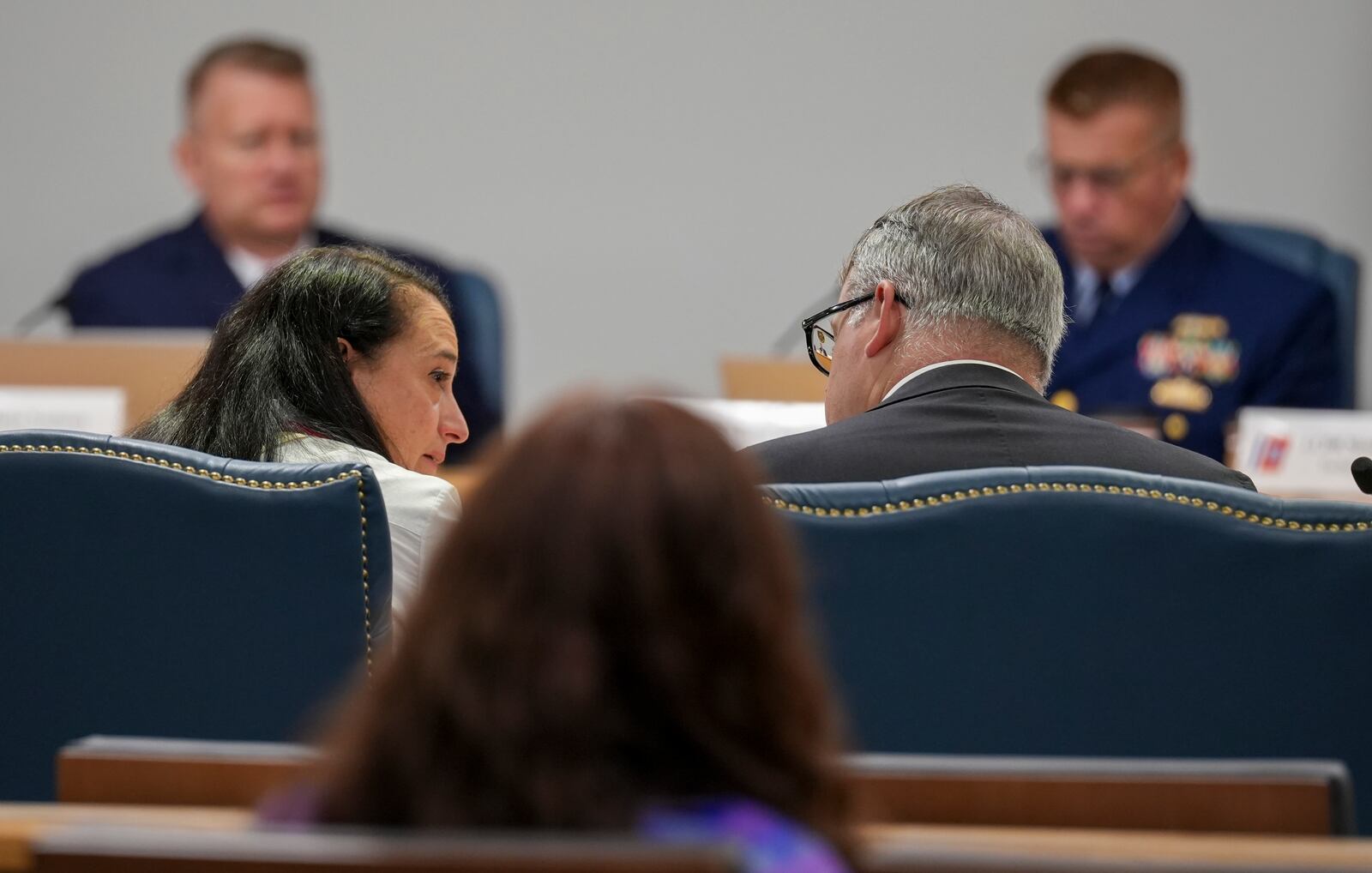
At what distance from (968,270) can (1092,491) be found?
2.64ft

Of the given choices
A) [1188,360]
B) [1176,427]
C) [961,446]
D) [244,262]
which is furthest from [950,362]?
[244,262]

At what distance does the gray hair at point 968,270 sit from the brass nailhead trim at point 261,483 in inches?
37.0

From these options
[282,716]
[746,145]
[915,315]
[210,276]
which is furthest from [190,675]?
[746,145]

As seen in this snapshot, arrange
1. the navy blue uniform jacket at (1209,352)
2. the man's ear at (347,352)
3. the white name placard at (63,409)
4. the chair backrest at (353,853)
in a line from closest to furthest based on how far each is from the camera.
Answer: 1. the chair backrest at (353,853)
2. the man's ear at (347,352)
3. the white name placard at (63,409)
4. the navy blue uniform jacket at (1209,352)

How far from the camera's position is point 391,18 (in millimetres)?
5094

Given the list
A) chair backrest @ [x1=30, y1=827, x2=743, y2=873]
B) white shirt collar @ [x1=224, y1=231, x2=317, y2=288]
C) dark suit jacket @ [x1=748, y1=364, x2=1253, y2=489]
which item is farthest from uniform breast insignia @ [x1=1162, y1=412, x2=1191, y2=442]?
chair backrest @ [x1=30, y1=827, x2=743, y2=873]

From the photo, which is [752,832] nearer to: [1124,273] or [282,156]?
[1124,273]

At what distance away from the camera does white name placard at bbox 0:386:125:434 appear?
9.49 ft

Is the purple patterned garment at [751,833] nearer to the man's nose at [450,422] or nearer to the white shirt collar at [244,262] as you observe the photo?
the man's nose at [450,422]

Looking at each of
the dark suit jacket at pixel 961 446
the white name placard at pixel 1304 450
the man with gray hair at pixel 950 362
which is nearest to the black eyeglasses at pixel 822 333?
the man with gray hair at pixel 950 362


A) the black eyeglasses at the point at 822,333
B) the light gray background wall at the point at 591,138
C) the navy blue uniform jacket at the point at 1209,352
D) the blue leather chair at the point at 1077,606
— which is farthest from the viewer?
the light gray background wall at the point at 591,138

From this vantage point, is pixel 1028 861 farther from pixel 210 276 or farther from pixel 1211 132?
pixel 1211 132

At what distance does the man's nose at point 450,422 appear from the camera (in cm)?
203

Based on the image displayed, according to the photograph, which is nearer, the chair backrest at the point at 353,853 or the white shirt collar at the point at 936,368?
the chair backrest at the point at 353,853
